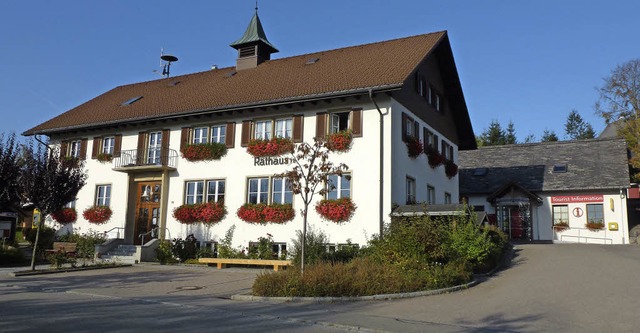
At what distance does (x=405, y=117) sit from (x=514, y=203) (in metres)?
11.9

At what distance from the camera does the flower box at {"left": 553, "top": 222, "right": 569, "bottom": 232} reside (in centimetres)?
2852

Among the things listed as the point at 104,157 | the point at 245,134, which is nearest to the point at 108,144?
the point at 104,157

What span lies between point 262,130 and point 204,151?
261 cm

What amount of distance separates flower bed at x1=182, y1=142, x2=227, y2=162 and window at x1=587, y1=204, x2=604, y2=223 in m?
18.7

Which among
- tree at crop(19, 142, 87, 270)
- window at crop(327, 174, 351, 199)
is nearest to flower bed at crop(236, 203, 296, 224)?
window at crop(327, 174, 351, 199)

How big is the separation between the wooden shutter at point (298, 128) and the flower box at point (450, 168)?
26.2 feet

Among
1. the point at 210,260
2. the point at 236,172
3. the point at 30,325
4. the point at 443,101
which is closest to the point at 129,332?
the point at 30,325

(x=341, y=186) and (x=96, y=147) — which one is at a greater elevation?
(x=96, y=147)

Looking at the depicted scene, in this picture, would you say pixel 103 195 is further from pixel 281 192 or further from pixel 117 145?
pixel 281 192

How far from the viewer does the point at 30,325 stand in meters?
8.20

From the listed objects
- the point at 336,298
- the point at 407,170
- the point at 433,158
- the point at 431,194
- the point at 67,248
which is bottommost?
the point at 336,298

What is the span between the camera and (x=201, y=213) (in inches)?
860

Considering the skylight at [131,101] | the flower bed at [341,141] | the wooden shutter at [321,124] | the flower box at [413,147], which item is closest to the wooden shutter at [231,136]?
the wooden shutter at [321,124]

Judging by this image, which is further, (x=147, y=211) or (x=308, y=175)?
(x=147, y=211)
